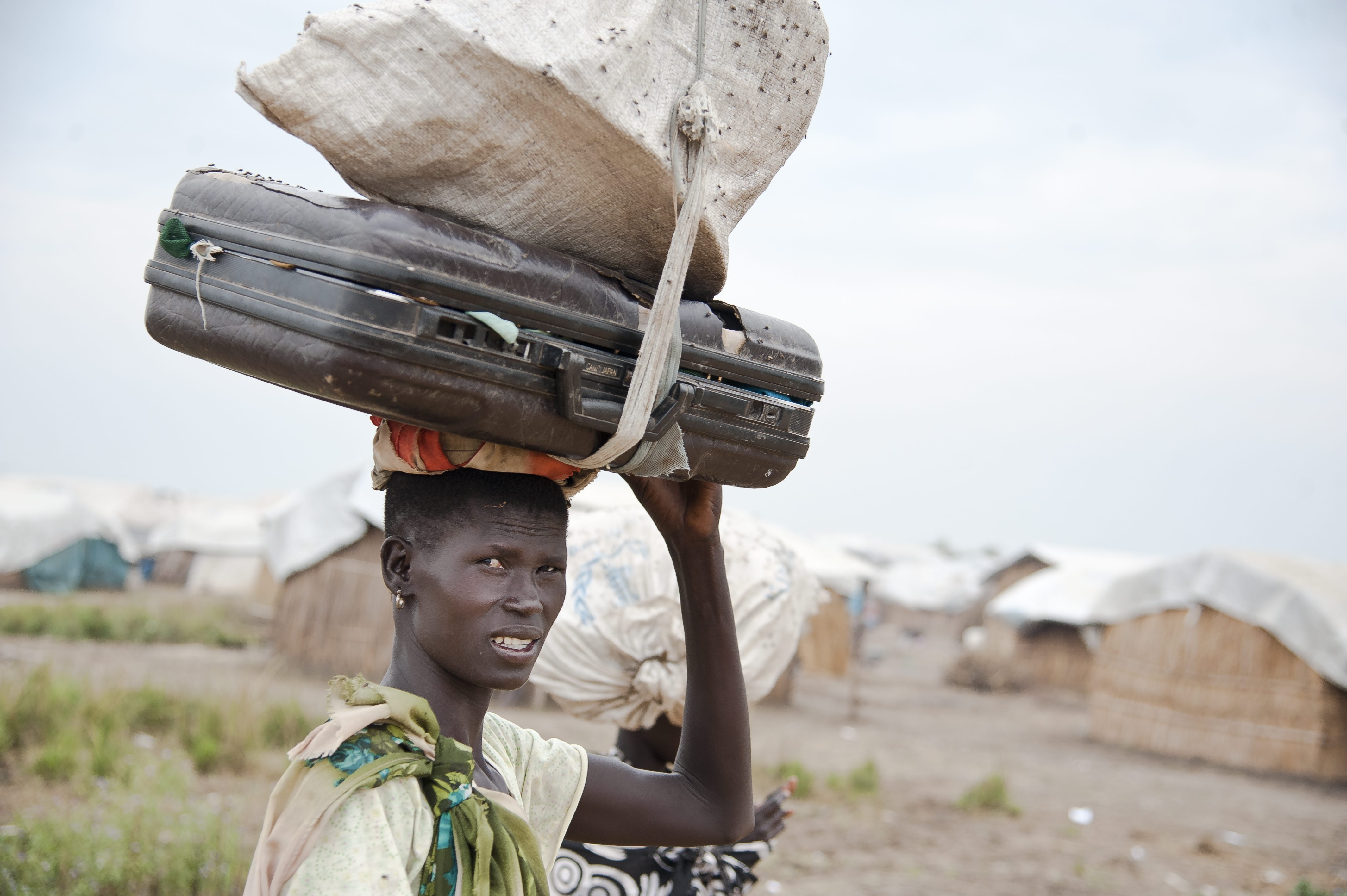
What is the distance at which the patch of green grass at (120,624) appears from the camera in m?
16.4

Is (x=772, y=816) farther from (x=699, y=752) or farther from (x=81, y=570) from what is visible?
(x=81, y=570)

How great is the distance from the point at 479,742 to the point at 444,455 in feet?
1.75

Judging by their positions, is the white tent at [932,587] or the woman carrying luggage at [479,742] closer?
the woman carrying luggage at [479,742]

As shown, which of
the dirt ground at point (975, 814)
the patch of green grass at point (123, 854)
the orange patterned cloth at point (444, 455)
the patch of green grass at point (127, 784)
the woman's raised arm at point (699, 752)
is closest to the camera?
the orange patterned cloth at point (444, 455)

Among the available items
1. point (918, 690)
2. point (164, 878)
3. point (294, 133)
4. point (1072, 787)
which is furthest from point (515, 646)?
point (918, 690)

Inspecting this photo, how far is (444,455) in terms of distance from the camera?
A: 145 cm

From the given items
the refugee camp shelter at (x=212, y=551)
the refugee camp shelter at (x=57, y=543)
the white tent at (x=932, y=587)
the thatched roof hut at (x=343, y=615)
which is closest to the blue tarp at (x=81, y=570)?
the refugee camp shelter at (x=57, y=543)

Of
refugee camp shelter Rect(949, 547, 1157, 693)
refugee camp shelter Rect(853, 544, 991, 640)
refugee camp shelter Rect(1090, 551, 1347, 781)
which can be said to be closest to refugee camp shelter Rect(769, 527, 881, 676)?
refugee camp shelter Rect(949, 547, 1157, 693)

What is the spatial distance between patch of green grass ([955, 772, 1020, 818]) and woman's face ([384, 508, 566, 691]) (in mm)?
9558

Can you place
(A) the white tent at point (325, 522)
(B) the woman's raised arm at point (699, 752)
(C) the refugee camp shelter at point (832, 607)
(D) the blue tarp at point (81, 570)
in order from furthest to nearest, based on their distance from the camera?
(D) the blue tarp at point (81, 570), (C) the refugee camp shelter at point (832, 607), (A) the white tent at point (325, 522), (B) the woman's raised arm at point (699, 752)

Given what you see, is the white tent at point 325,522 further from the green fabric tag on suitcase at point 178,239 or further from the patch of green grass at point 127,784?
the green fabric tag on suitcase at point 178,239

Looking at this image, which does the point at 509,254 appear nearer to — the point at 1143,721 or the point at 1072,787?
the point at 1072,787

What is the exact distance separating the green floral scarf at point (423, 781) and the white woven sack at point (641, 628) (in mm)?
1606

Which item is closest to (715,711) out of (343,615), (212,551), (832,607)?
(343,615)
